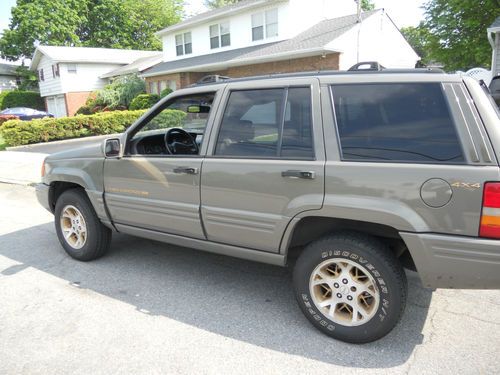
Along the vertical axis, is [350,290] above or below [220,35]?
below

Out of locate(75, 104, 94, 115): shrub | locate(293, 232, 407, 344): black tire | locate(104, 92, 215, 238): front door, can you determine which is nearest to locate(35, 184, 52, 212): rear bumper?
locate(104, 92, 215, 238): front door

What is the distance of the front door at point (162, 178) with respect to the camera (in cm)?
349

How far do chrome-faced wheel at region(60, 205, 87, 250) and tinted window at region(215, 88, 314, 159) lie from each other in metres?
2.00

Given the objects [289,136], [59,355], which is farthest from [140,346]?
[289,136]

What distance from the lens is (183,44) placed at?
25391mm

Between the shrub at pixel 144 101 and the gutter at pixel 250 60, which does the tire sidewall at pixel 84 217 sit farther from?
the shrub at pixel 144 101

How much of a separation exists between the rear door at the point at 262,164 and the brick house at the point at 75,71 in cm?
2984

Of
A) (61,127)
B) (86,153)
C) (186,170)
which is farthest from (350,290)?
(61,127)

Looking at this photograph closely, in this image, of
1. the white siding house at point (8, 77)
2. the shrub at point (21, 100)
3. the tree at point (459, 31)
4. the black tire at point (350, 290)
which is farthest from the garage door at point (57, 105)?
the black tire at point (350, 290)

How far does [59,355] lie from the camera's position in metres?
2.83

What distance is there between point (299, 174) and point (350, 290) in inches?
35.3

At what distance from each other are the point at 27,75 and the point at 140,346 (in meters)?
45.6

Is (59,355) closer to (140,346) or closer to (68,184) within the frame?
(140,346)

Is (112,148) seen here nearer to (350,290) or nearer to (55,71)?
(350,290)
